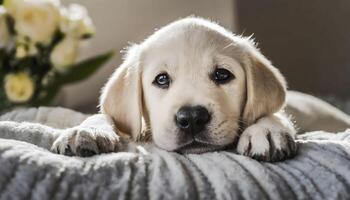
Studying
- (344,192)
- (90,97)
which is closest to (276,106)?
(344,192)

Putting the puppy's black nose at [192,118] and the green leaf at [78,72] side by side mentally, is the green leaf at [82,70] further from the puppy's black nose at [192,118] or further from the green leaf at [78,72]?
the puppy's black nose at [192,118]

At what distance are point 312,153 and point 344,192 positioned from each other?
5.5 inches

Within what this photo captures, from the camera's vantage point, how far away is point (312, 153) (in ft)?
4.25

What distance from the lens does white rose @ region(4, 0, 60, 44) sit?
2.57 metres

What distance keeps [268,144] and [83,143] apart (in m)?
0.37

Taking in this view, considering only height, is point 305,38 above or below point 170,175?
→ below

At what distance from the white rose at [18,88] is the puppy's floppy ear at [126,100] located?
962mm

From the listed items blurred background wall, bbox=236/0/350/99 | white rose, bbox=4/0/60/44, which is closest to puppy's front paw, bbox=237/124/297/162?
white rose, bbox=4/0/60/44

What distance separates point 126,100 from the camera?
5.50 feet

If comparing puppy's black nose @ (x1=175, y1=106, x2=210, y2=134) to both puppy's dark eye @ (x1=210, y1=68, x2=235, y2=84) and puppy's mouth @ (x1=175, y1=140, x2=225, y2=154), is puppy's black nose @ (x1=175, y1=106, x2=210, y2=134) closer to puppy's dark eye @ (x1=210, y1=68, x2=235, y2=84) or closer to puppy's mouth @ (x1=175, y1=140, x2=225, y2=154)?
puppy's mouth @ (x1=175, y1=140, x2=225, y2=154)

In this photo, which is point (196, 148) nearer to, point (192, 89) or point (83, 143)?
point (192, 89)

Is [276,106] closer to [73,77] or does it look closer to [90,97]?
[73,77]

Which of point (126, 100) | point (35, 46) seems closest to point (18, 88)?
point (35, 46)

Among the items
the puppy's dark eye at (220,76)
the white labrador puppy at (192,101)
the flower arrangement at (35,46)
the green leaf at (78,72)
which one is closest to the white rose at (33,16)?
the flower arrangement at (35,46)
